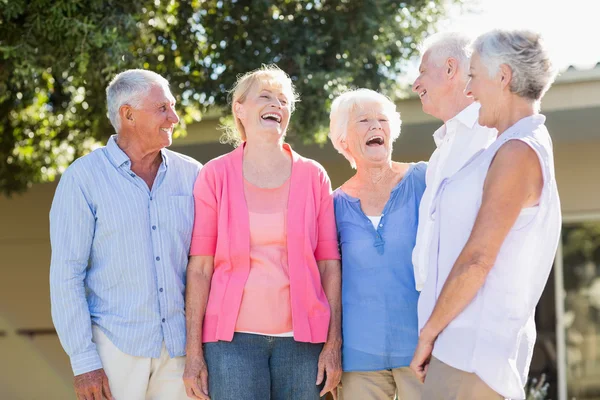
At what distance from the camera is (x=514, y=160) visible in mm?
2533

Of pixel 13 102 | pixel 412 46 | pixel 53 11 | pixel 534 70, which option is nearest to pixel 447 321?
pixel 534 70

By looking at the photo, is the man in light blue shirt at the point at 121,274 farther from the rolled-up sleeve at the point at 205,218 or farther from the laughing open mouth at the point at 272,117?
the laughing open mouth at the point at 272,117

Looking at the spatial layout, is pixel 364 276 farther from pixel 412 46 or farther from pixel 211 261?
pixel 412 46

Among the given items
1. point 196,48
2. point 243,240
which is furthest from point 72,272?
point 196,48

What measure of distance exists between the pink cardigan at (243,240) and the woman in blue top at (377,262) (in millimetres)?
111


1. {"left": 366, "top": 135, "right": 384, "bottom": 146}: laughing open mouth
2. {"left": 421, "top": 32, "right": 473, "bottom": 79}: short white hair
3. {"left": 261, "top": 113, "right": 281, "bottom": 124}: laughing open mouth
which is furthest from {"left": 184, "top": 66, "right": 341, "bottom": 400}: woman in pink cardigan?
{"left": 421, "top": 32, "right": 473, "bottom": 79}: short white hair

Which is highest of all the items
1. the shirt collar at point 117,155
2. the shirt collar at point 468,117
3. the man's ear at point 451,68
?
the man's ear at point 451,68

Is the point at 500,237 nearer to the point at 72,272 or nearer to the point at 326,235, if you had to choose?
the point at 326,235

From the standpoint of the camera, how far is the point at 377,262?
357 centimetres

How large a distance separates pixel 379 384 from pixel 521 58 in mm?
1526

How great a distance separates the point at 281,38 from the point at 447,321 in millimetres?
4545

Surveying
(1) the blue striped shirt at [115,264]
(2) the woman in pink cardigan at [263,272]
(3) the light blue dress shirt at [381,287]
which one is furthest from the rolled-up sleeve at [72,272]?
(3) the light blue dress shirt at [381,287]

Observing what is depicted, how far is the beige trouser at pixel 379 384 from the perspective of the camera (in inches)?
138

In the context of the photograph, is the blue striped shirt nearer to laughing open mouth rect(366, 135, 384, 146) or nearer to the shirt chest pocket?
the shirt chest pocket
